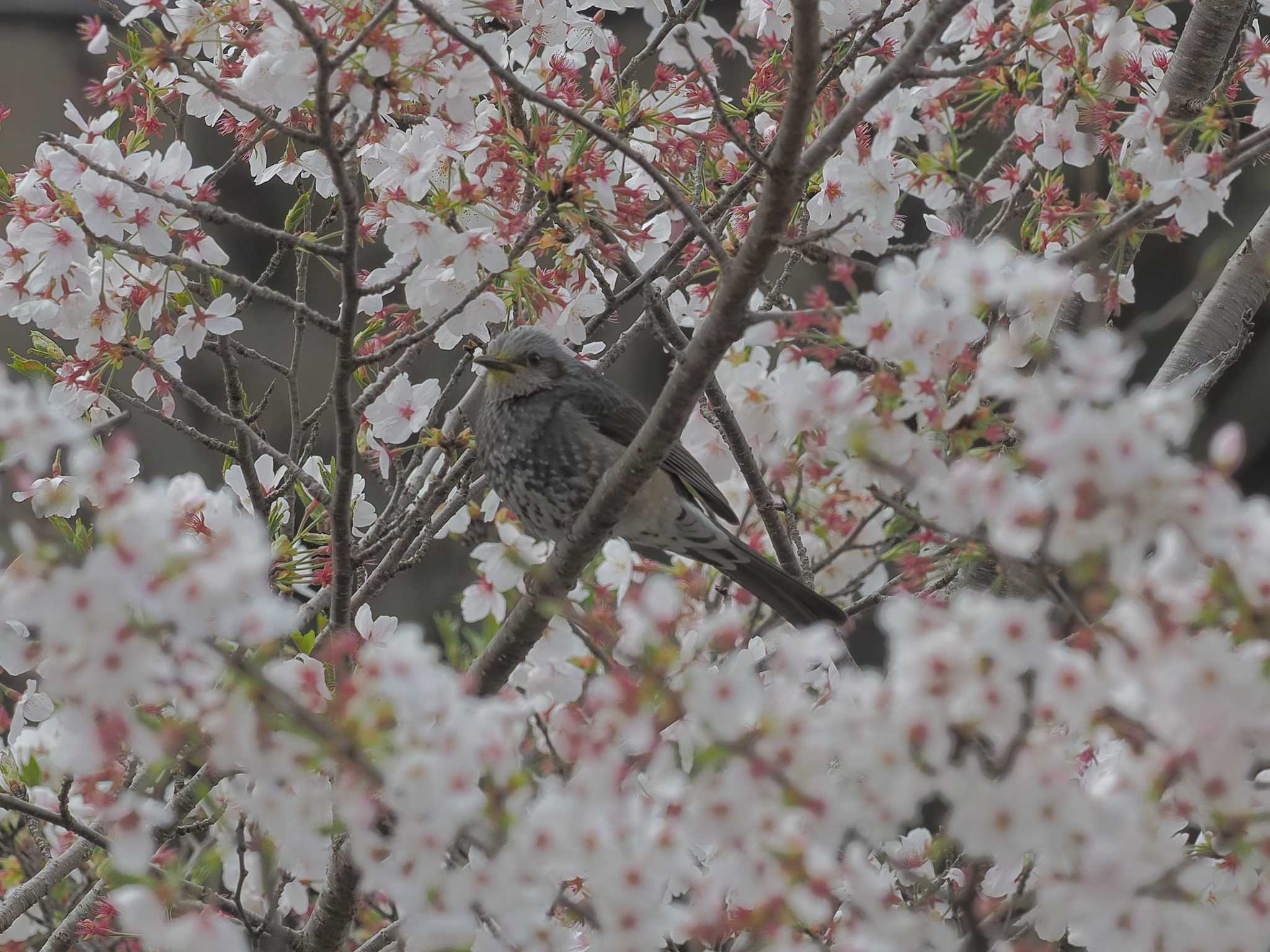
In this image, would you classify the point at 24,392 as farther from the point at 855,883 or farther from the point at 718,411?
the point at 718,411

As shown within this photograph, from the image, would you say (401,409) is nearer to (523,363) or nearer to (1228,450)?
(523,363)

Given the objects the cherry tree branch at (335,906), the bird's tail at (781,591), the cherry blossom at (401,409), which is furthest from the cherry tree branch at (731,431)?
the cherry tree branch at (335,906)

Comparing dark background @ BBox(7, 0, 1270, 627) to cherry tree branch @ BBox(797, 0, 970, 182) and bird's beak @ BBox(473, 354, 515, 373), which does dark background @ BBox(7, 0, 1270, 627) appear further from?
cherry tree branch @ BBox(797, 0, 970, 182)

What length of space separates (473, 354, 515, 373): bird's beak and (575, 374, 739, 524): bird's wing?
268 millimetres

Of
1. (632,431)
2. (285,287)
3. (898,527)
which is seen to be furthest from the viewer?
(285,287)

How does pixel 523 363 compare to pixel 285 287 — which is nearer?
pixel 523 363

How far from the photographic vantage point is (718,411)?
305 centimetres

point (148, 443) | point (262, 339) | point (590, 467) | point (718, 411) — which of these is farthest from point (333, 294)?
point (718, 411)

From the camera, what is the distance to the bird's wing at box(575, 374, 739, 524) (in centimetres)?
354

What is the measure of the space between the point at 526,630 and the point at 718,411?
2.49 feet

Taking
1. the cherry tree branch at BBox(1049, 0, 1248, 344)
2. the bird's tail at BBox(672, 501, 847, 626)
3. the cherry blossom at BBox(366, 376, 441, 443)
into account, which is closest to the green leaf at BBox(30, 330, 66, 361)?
the cherry blossom at BBox(366, 376, 441, 443)

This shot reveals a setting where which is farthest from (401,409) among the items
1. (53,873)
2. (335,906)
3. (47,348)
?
(53,873)

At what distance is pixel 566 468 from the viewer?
3.67 meters

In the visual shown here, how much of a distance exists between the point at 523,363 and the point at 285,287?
419cm
